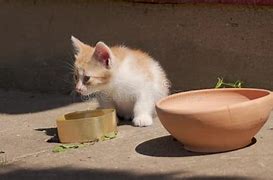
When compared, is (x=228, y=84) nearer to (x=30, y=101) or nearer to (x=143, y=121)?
(x=143, y=121)

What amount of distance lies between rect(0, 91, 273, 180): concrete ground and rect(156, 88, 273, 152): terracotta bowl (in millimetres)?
82

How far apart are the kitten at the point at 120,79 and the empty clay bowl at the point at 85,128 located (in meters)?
0.32

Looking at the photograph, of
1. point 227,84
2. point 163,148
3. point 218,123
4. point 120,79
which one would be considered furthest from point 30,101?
point 218,123

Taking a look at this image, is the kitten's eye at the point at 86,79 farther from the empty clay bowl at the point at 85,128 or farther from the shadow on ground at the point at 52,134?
the shadow on ground at the point at 52,134

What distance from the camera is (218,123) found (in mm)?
4938

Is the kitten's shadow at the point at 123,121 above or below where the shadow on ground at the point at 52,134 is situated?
above

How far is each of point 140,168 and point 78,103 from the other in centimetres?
231

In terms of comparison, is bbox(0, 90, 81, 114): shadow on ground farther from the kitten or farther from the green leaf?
the green leaf

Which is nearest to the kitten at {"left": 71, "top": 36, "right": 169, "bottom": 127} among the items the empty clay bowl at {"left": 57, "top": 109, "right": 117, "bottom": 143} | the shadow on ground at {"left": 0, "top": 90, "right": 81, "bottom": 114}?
the empty clay bowl at {"left": 57, "top": 109, "right": 117, "bottom": 143}

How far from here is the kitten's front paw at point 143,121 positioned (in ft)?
20.1

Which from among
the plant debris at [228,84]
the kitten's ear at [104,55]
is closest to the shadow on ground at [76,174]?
the kitten's ear at [104,55]

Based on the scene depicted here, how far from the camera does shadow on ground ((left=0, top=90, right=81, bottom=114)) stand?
7130mm

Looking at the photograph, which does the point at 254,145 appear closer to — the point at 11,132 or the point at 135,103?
the point at 135,103

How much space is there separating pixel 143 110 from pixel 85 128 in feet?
2.09
